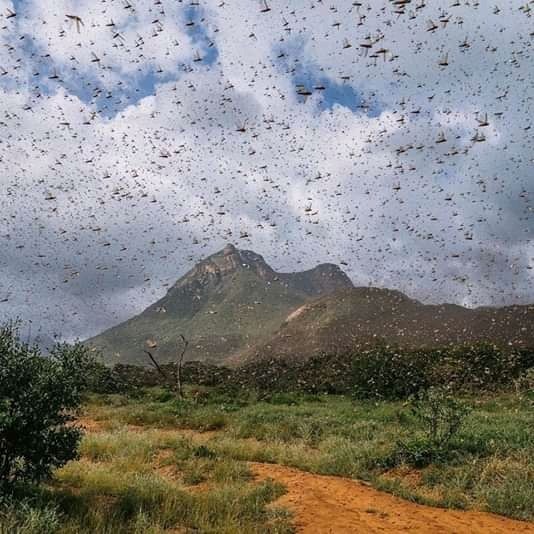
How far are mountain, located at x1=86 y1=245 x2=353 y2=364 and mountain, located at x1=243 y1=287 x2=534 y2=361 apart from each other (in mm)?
16463

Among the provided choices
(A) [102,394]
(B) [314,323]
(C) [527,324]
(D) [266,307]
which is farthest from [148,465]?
(D) [266,307]

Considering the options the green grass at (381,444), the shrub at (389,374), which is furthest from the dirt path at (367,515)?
the shrub at (389,374)

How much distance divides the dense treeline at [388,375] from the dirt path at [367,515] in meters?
15.6

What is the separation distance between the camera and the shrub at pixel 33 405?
773cm

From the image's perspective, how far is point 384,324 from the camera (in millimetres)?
69875

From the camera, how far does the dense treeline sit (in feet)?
85.6

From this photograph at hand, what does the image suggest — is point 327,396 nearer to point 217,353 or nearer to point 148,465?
point 148,465

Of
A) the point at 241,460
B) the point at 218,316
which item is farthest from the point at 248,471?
the point at 218,316

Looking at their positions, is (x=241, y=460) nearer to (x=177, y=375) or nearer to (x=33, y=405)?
(x=33, y=405)

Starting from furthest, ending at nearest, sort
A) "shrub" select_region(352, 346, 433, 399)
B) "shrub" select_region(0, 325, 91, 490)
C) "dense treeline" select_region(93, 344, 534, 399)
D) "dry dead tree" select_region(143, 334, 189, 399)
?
1. "dry dead tree" select_region(143, 334, 189, 399)
2. "dense treeline" select_region(93, 344, 534, 399)
3. "shrub" select_region(352, 346, 433, 399)
4. "shrub" select_region(0, 325, 91, 490)

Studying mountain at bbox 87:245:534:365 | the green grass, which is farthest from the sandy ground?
mountain at bbox 87:245:534:365

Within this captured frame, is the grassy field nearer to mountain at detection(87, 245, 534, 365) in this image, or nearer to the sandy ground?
the sandy ground

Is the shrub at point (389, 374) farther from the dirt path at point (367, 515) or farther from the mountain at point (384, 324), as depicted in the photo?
the dirt path at point (367, 515)

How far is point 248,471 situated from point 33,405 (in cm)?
482
